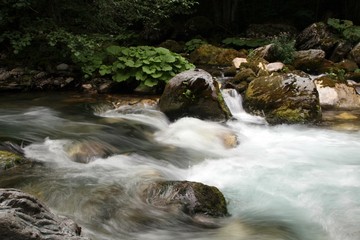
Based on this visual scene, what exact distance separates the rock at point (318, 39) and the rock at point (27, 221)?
1291 centimetres

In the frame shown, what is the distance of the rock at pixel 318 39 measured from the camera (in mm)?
13808

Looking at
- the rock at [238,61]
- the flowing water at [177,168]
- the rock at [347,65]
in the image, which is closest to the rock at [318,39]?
the rock at [347,65]

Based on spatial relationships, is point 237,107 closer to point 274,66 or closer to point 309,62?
point 274,66

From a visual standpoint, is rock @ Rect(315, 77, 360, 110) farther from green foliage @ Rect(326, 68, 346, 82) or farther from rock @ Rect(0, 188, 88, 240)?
rock @ Rect(0, 188, 88, 240)

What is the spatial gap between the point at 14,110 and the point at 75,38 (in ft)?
7.61

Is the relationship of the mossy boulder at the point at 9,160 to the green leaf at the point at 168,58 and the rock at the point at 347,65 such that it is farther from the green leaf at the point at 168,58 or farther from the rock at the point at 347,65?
the rock at the point at 347,65

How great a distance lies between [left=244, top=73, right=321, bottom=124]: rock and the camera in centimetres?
856

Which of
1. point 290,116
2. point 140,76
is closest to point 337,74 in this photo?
point 290,116

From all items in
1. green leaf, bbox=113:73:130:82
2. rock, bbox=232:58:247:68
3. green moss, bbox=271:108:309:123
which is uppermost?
rock, bbox=232:58:247:68

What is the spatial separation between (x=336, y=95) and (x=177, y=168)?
226 inches

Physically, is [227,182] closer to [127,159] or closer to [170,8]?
[127,159]

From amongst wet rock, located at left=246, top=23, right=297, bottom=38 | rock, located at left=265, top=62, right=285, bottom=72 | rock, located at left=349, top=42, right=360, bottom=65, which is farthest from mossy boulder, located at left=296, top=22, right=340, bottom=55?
rock, located at left=265, top=62, right=285, bottom=72

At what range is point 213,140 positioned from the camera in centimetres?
725

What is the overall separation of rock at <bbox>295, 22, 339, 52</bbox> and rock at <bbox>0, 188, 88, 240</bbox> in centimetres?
1291
